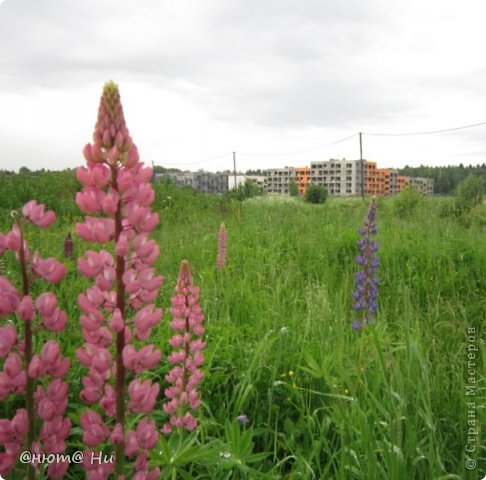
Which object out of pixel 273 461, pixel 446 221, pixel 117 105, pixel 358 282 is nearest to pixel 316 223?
pixel 446 221

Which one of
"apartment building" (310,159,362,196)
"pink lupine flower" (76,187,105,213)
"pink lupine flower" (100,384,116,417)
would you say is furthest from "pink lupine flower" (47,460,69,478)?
"apartment building" (310,159,362,196)

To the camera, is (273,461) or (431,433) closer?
(431,433)

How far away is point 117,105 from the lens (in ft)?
2.69

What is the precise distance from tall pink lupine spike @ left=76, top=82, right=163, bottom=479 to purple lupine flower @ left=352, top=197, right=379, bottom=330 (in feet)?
7.12

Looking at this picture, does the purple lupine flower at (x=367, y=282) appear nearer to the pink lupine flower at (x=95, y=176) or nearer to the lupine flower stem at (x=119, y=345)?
the lupine flower stem at (x=119, y=345)

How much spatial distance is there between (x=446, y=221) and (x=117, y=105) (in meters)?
6.31

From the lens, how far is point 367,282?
10.2 ft

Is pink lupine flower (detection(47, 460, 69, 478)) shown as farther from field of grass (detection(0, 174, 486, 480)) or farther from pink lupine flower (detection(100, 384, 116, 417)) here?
field of grass (detection(0, 174, 486, 480))

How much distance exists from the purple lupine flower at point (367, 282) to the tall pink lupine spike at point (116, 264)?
7.12 ft

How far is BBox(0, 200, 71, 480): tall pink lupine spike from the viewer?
2.54ft

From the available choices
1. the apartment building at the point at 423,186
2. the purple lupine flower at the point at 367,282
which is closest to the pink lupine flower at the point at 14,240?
the purple lupine flower at the point at 367,282

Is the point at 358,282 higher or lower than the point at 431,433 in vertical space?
higher

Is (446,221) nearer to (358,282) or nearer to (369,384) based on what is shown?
(358,282)

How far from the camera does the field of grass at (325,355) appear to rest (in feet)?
5.06
